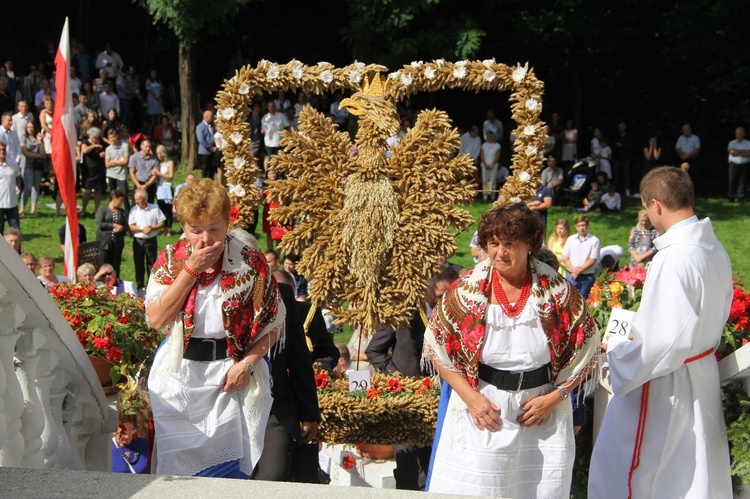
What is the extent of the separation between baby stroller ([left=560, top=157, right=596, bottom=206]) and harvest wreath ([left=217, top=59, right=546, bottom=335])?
13160mm

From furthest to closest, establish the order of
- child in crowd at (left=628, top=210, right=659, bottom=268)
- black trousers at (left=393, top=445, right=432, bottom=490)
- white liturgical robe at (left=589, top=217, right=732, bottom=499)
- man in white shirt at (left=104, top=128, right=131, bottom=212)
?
man in white shirt at (left=104, top=128, right=131, bottom=212) → child in crowd at (left=628, top=210, right=659, bottom=268) → black trousers at (left=393, top=445, right=432, bottom=490) → white liturgical robe at (left=589, top=217, right=732, bottom=499)

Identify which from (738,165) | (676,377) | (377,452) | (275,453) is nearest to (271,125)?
(738,165)

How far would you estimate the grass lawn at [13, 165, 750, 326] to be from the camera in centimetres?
1565

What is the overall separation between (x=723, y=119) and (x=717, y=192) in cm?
197

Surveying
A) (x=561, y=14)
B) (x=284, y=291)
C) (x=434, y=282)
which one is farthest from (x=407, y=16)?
(x=284, y=291)

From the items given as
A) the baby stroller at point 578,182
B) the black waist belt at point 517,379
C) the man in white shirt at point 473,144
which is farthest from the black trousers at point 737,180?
the black waist belt at point 517,379

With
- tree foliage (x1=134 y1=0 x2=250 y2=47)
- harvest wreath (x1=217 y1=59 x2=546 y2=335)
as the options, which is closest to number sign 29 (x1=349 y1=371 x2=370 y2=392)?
harvest wreath (x1=217 y1=59 x2=546 y2=335)

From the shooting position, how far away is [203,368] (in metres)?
4.57

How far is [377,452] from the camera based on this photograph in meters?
7.78

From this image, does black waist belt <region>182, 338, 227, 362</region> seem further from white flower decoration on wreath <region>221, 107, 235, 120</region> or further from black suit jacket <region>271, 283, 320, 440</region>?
white flower decoration on wreath <region>221, 107, 235, 120</region>

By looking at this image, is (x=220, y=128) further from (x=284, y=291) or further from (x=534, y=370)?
(x=534, y=370)

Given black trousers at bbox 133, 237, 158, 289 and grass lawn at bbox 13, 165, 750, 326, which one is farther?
grass lawn at bbox 13, 165, 750, 326

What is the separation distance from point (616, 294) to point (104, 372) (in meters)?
2.67

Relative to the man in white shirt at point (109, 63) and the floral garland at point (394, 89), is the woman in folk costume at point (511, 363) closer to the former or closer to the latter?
the floral garland at point (394, 89)
